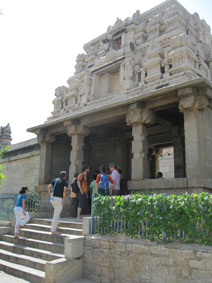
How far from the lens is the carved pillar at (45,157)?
1251 centimetres

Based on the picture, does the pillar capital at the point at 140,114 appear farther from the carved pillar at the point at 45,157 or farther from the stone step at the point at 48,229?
the carved pillar at the point at 45,157

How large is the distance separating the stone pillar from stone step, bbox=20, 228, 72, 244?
6143 millimetres

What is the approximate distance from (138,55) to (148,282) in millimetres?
8910

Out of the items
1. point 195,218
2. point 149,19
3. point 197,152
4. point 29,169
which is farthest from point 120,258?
point 29,169

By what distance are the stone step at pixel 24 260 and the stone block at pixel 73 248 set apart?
67cm

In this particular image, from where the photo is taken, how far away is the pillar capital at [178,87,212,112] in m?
8.09

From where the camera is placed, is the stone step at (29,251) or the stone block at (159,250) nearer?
the stone block at (159,250)

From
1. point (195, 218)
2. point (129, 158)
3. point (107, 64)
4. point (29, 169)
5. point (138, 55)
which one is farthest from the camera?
point (29, 169)

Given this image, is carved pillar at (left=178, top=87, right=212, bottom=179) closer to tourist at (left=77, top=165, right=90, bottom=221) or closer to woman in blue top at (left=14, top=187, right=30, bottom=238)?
tourist at (left=77, top=165, right=90, bottom=221)

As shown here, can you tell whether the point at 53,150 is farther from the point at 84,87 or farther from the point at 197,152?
the point at 197,152

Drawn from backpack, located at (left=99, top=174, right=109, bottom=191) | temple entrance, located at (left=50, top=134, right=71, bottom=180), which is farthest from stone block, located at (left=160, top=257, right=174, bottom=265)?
temple entrance, located at (left=50, top=134, right=71, bottom=180)

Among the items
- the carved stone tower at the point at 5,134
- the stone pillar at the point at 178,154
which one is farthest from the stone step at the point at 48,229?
the carved stone tower at the point at 5,134

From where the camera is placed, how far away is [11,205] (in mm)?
9734

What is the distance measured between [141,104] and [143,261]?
542cm
